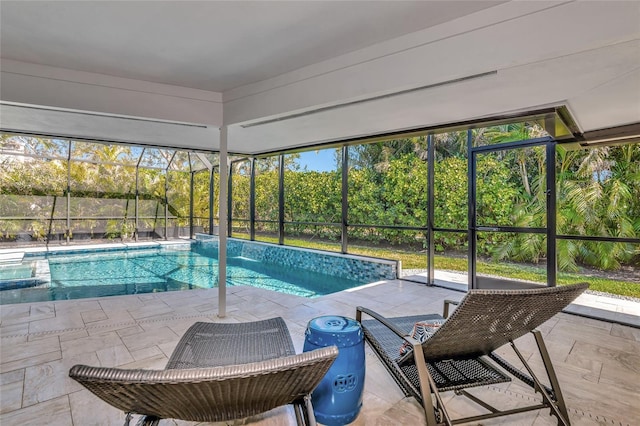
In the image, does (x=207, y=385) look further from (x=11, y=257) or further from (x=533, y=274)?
(x=11, y=257)

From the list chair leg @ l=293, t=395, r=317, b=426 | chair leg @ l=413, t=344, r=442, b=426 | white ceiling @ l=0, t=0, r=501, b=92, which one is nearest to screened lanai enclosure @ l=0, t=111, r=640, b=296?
white ceiling @ l=0, t=0, r=501, b=92

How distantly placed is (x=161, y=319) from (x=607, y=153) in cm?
674

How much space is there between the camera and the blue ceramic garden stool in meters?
1.95

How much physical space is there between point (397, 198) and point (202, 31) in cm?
653

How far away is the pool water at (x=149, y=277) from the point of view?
6.01 meters

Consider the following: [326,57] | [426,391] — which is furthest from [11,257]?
[426,391]

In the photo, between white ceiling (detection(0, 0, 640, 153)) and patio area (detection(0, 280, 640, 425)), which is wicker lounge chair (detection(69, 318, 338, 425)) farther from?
white ceiling (detection(0, 0, 640, 153))

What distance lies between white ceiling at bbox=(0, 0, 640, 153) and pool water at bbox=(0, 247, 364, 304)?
3348 millimetres

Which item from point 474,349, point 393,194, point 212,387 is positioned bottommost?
point 474,349

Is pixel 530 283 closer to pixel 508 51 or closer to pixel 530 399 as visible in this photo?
pixel 530 399

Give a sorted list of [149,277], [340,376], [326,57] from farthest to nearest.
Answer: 1. [149,277]
2. [326,57]
3. [340,376]

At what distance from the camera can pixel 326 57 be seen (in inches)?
116

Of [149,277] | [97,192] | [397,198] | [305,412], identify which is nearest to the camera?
[305,412]

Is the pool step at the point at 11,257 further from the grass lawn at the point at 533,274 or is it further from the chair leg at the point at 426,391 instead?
the chair leg at the point at 426,391
